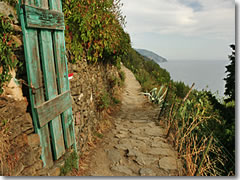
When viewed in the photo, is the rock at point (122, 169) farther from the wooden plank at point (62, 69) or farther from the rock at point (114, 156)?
the wooden plank at point (62, 69)

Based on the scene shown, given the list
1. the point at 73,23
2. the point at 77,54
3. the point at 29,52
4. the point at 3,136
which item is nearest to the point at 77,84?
the point at 77,54

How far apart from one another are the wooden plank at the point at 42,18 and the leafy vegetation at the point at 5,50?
0.17 meters

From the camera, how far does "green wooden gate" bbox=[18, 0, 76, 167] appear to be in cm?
177

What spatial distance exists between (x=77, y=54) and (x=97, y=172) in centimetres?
186

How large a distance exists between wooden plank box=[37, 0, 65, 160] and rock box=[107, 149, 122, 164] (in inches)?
45.1

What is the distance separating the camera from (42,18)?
189cm

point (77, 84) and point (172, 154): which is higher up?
point (77, 84)

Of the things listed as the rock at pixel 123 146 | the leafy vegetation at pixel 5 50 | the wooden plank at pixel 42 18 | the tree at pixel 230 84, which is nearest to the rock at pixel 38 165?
the leafy vegetation at pixel 5 50

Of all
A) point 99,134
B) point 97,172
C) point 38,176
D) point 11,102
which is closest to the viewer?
point 11,102

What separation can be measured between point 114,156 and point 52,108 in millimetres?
1706

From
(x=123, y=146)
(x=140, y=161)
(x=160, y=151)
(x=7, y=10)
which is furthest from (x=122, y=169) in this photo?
(x=7, y=10)

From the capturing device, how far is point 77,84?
300 cm

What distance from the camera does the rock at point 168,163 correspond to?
298cm

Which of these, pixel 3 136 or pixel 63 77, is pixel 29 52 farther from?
pixel 3 136
